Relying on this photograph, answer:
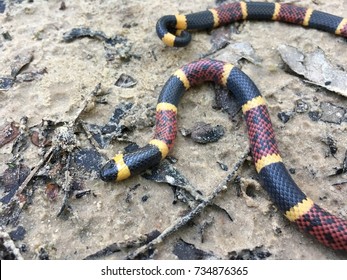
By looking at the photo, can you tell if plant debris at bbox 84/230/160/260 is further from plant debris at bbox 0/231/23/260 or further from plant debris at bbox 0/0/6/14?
plant debris at bbox 0/0/6/14

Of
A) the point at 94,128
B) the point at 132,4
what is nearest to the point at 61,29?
the point at 132,4

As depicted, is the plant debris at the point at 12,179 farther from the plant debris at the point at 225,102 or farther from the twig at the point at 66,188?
the plant debris at the point at 225,102

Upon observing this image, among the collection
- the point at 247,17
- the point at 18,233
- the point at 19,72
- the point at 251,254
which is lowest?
the point at 251,254

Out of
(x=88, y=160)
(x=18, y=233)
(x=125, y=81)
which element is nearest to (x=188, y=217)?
(x=88, y=160)

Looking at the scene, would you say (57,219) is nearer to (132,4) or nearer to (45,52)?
(45,52)

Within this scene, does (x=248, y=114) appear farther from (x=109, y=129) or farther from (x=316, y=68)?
(x=109, y=129)

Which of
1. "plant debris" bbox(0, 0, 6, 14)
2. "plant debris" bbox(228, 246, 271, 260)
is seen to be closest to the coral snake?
"plant debris" bbox(228, 246, 271, 260)
